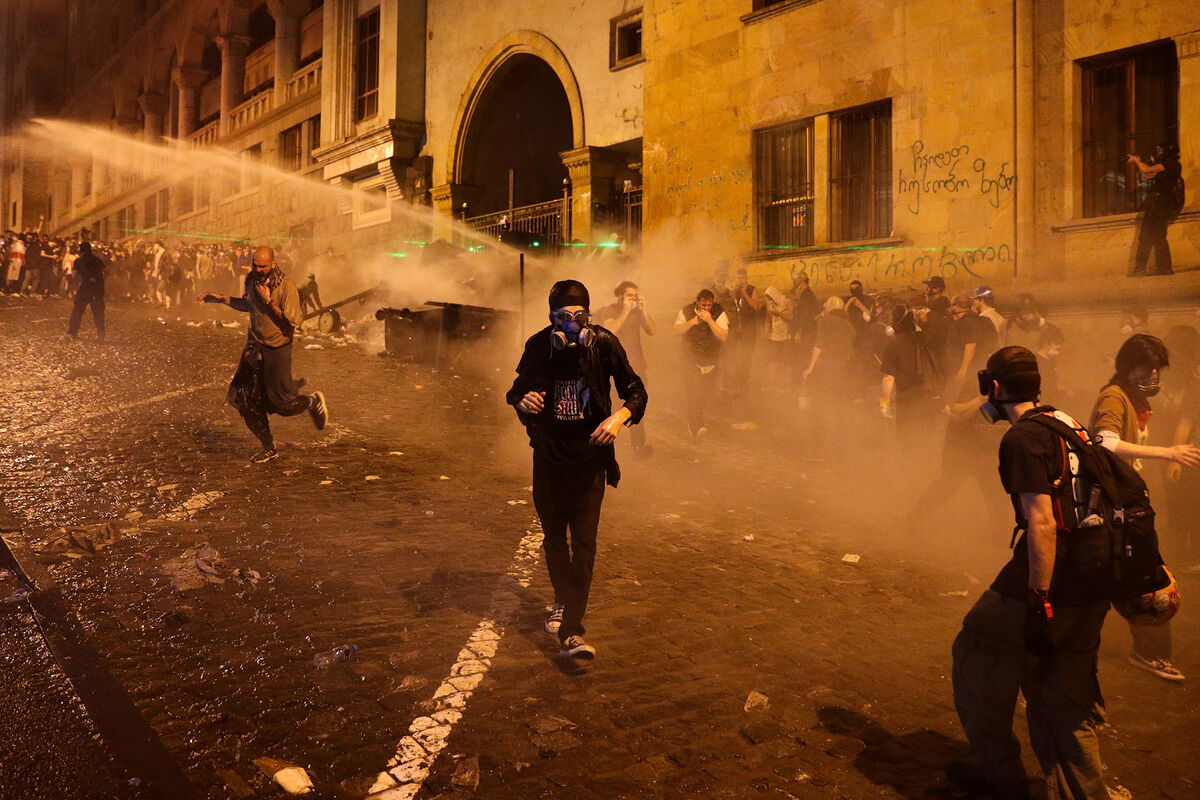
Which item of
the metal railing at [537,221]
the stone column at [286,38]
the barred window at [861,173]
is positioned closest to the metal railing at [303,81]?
the stone column at [286,38]

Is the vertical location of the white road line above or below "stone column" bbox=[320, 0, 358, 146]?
below

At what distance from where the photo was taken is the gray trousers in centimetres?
295

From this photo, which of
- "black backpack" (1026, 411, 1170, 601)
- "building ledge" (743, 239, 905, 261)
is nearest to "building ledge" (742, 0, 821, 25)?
"building ledge" (743, 239, 905, 261)

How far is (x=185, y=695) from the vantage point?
11.6 ft

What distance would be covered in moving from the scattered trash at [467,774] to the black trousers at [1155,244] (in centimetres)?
1032

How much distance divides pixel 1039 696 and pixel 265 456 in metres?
6.87

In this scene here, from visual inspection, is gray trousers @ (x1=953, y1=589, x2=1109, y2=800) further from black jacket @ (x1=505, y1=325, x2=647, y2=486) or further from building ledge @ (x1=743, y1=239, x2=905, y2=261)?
building ledge @ (x1=743, y1=239, x2=905, y2=261)

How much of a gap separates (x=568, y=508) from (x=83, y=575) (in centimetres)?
280

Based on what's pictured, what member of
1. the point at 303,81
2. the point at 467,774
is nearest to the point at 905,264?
the point at 467,774

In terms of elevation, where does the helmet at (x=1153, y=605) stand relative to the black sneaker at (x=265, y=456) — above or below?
below

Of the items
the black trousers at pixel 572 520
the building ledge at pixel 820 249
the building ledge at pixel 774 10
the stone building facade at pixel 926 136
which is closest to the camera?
the black trousers at pixel 572 520

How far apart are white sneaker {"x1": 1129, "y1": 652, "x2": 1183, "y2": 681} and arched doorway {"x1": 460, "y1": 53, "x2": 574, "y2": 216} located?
69.7 feet

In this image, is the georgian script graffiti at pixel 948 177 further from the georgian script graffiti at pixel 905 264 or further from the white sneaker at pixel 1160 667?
the white sneaker at pixel 1160 667

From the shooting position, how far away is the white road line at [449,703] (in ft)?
9.83
